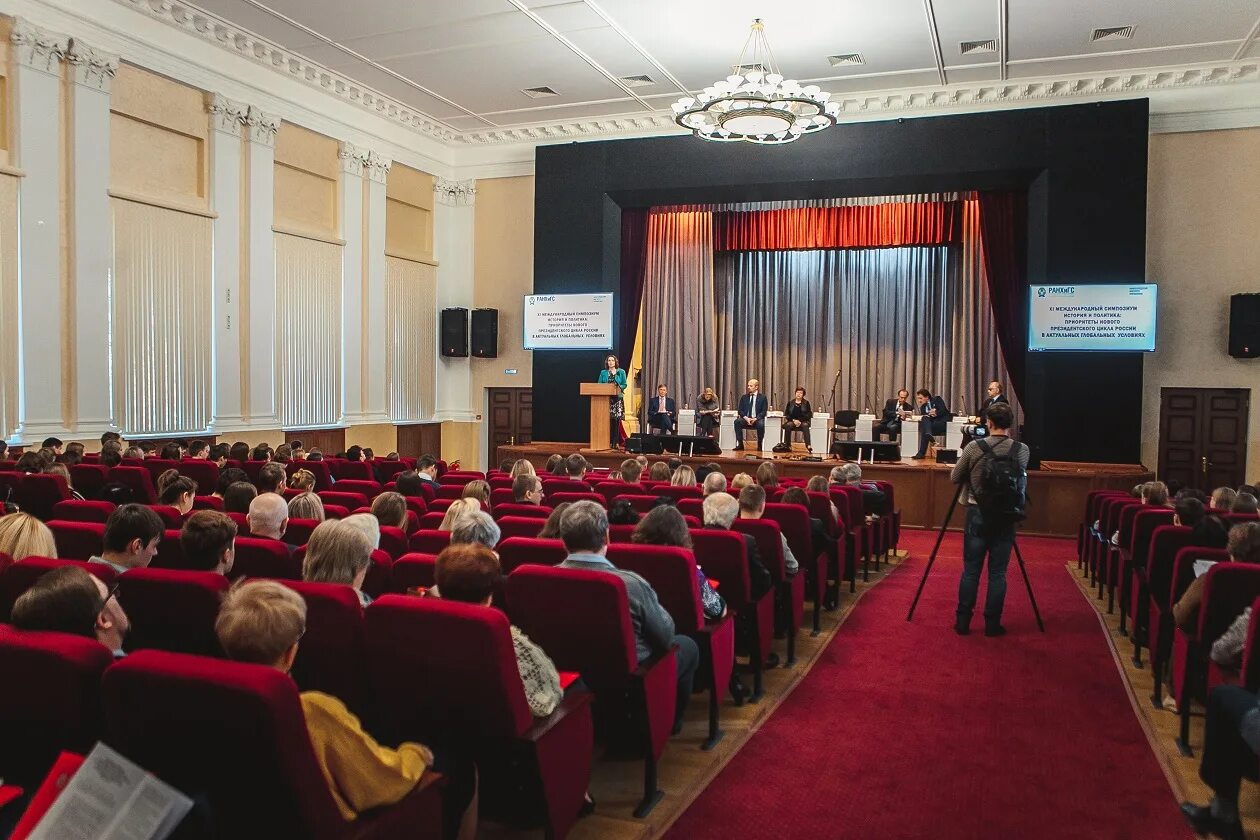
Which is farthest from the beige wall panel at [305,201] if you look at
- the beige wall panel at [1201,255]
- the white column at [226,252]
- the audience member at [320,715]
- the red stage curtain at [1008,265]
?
the audience member at [320,715]

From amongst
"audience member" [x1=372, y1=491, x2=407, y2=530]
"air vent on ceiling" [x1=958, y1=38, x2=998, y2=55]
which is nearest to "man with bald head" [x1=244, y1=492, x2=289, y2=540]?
"audience member" [x1=372, y1=491, x2=407, y2=530]

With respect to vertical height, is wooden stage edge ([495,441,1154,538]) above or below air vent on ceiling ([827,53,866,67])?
below

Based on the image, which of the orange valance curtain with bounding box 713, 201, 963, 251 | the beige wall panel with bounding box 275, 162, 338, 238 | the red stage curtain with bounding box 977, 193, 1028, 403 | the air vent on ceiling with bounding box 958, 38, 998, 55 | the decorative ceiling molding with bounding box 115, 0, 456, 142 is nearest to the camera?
the decorative ceiling molding with bounding box 115, 0, 456, 142

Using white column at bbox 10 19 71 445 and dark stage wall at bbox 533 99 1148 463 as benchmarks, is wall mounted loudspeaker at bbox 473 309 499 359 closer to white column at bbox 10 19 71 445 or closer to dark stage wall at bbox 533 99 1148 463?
dark stage wall at bbox 533 99 1148 463

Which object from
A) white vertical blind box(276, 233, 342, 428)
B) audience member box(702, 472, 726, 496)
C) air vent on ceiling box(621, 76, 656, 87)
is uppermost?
air vent on ceiling box(621, 76, 656, 87)

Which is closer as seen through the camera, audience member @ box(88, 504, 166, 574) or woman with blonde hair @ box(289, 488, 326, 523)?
audience member @ box(88, 504, 166, 574)

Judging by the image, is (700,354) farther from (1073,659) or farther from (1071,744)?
(1071,744)

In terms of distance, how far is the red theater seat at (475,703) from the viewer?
2338mm

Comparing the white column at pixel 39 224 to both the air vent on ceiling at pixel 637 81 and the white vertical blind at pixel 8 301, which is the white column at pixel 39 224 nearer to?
the white vertical blind at pixel 8 301

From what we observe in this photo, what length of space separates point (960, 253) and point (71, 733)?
45.7ft

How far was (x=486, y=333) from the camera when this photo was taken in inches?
561

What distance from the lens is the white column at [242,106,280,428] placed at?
10773 mm

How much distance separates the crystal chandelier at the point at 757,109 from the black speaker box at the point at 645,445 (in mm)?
4141

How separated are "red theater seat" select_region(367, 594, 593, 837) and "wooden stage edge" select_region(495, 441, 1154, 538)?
26.5 ft
